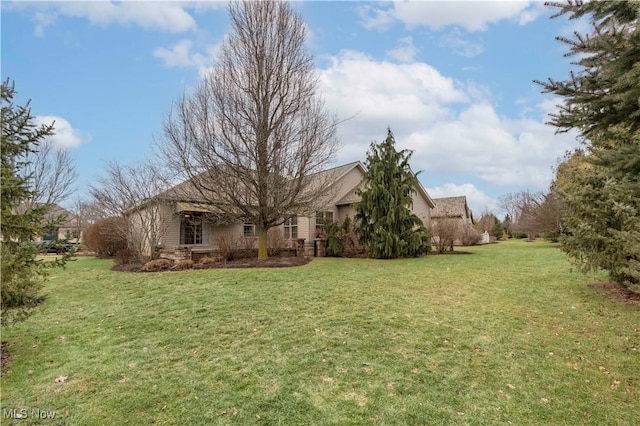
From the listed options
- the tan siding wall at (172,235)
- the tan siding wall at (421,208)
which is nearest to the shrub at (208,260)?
the tan siding wall at (172,235)

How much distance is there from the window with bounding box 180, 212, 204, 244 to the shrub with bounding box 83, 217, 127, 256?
299 cm

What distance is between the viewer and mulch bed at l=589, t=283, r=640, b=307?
6.98 metres

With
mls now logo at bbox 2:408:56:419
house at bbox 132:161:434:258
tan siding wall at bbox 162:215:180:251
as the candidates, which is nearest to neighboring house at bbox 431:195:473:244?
house at bbox 132:161:434:258

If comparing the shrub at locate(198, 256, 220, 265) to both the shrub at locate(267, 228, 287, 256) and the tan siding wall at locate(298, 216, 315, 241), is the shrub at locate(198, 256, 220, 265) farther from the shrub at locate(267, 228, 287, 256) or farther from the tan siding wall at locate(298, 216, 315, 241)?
the tan siding wall at locate(298, 216, 315, 241)

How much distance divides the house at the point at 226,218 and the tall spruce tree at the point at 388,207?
145cm

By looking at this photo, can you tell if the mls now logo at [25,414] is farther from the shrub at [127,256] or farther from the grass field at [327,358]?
the shrub at [127,256]

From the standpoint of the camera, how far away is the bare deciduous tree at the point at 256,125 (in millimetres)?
13016

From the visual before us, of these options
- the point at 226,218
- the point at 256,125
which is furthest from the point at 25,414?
the point at 256,125

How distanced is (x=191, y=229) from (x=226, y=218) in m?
4.71

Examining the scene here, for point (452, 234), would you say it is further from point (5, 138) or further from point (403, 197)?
point (5, 138)

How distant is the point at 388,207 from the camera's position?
1578 centimetres

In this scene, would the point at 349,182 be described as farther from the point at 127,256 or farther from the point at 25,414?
the point at 25,414

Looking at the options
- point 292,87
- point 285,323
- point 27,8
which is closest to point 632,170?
point 285,323

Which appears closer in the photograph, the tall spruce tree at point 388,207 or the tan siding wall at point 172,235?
the tall spruce tree at point 388,207
